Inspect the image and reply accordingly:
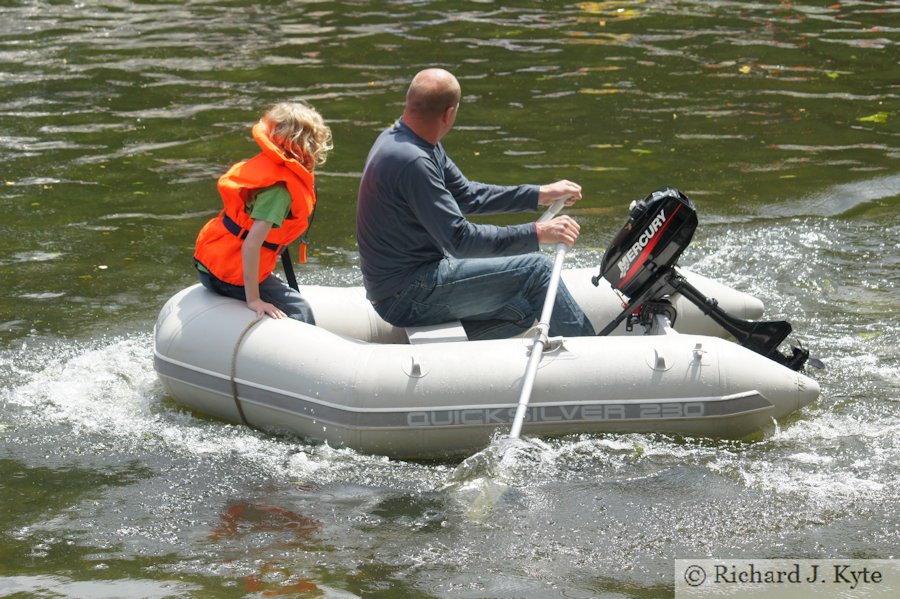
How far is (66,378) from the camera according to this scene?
20.3 ft

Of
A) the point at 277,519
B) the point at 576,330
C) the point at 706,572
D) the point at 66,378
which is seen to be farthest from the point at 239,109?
the point at 706,572

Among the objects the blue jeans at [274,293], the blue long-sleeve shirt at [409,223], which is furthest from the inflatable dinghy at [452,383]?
the blue long-sleeve shirt at [409,223]

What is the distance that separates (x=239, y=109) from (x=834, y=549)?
335 inches

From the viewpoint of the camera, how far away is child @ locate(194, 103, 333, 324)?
548cm

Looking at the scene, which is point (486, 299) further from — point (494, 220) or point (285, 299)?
point (494, 220)

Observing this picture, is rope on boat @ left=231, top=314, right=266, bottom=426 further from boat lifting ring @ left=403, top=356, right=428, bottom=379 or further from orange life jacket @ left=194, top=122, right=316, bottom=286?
boat lifting ring @ left=403, top=356, right=428, bottom=379

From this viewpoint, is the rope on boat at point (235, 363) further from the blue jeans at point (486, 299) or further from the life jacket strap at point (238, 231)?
the blue jeans at point (486, 299)

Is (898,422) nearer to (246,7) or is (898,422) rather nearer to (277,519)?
(277,519)

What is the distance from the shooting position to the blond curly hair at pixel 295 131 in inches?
217

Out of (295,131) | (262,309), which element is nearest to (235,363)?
(262,309)

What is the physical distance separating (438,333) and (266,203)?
990 mm

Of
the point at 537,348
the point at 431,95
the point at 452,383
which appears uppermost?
the point at 431,95

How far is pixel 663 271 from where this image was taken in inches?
228

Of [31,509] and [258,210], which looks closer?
[31,509]
